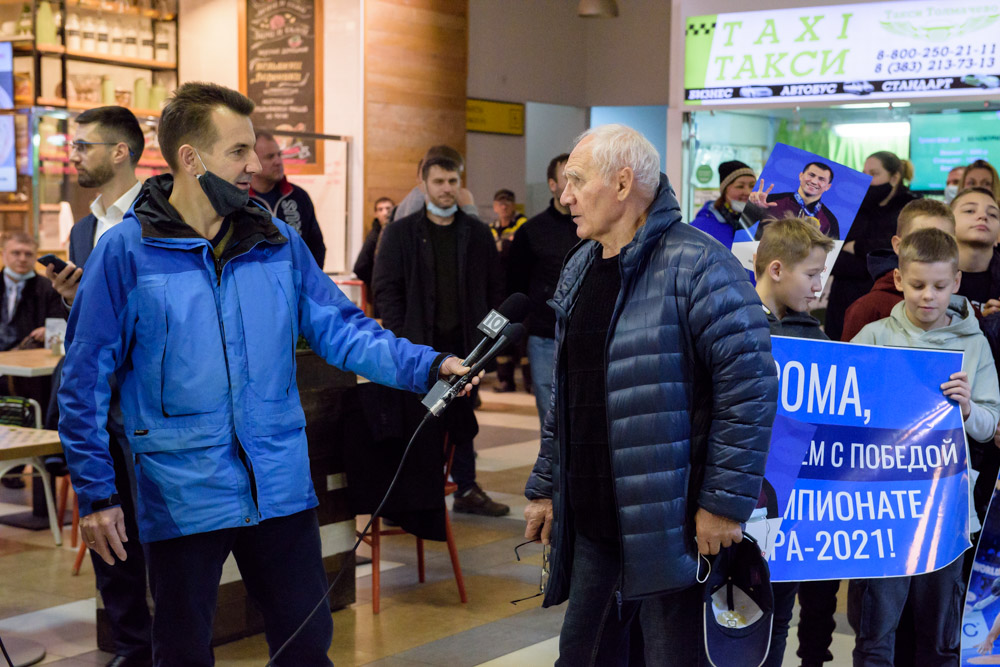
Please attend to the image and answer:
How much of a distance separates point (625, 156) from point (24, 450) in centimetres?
241

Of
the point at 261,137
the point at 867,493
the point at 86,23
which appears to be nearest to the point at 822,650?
the point at 867,493

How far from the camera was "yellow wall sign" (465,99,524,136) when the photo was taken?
13.2m

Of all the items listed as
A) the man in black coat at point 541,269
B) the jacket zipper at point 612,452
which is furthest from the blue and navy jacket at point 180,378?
the man in black coat at point 541,269

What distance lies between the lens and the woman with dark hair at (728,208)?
569 centimetres

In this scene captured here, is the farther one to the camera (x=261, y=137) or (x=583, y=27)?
(x=583, y=27)

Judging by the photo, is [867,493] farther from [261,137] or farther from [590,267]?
[261,137]

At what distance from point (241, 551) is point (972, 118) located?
667 cm

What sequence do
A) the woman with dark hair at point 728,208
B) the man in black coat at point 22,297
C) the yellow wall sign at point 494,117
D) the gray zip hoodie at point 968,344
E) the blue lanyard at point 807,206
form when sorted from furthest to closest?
the yellow wall sign at point 494,117
the man in black coat at point 22,297
the woman with dark hair at point 728,208
the blue lanyard at point 807,206
the gray zip hoodie at point 968,344

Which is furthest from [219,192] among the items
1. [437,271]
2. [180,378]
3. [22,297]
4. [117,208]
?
[22,297]

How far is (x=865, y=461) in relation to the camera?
3312 millimetres

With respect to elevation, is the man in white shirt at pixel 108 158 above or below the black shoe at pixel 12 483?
above

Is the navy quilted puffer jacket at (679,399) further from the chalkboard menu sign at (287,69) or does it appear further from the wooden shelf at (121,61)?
the wooden shelf at (121,61)

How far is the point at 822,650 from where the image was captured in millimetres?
3609

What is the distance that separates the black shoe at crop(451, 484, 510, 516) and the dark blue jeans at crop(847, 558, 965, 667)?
299cm
